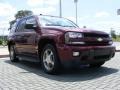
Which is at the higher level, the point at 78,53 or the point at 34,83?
the point at 78,53

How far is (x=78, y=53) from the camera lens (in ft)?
23.4

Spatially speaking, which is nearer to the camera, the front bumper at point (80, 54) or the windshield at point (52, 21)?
the front bumper at point (80, 54)

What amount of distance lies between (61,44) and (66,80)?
91 cm

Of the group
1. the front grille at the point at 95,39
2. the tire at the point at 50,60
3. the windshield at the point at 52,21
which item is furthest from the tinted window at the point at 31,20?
the front grille at the point at 95,39

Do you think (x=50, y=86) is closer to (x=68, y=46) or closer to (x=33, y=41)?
(x=68, y=46)

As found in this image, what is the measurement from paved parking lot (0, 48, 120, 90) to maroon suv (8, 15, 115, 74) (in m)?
0.33

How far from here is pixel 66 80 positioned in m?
6.98

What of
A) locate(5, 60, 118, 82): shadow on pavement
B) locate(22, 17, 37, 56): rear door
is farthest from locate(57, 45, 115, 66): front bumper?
locate(22, 17, 37, 56): rear door

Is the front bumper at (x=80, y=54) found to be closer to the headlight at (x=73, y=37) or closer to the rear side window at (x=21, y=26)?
the headlight at (x=73, y=37)

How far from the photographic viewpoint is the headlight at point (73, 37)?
286 inches

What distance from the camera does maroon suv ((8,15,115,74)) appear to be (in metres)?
7.23

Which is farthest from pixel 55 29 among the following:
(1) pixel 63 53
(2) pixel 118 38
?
(2) pixel 118 38

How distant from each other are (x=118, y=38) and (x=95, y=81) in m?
39.3

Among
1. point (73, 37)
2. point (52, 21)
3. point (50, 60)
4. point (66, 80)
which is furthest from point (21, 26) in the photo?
point (66, 80)
